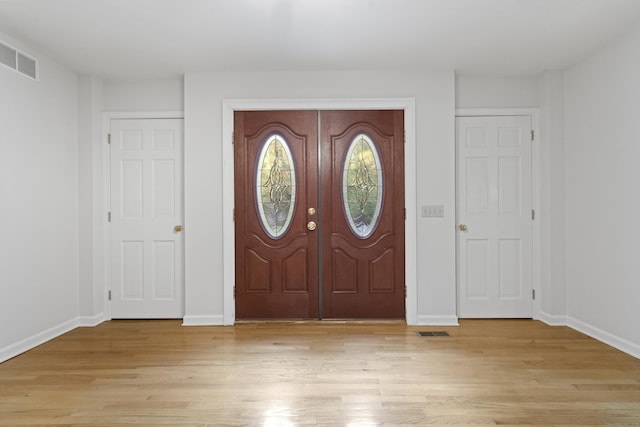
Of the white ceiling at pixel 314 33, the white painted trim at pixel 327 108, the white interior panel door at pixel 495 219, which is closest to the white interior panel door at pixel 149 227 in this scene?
the white painted trim at pixel 327 108

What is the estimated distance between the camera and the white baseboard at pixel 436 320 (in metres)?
4.53

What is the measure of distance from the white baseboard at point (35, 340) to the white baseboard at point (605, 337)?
4.93m

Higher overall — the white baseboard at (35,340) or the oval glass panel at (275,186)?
the oval glass panel at (275,186)

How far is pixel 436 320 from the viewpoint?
179 inches

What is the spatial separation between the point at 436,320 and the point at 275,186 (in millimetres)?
2130

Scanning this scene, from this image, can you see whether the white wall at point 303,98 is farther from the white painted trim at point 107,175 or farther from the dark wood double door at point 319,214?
the white painted trim at point 107,175

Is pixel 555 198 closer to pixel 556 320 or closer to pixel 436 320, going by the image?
pixel 556 320

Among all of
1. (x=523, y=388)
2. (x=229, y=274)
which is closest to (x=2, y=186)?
(x=229, y=274)

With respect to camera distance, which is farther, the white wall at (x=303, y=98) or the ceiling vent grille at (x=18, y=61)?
the white wall at (x=303, y=98)

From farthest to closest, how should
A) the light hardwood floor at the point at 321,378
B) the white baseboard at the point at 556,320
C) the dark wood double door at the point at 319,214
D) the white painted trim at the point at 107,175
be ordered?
the white painted trim at the point at 107,175 < the dark wood double door at the point at 319,214 < the white baseboard at the point at 556,320 < the light hardwood floor at the point at 321,378

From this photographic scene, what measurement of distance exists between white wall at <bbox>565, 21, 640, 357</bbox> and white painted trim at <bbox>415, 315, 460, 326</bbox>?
45.5 inches

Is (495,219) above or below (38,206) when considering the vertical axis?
below

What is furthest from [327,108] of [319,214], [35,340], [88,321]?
[35,340]

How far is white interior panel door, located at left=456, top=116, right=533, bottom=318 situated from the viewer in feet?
15.5
